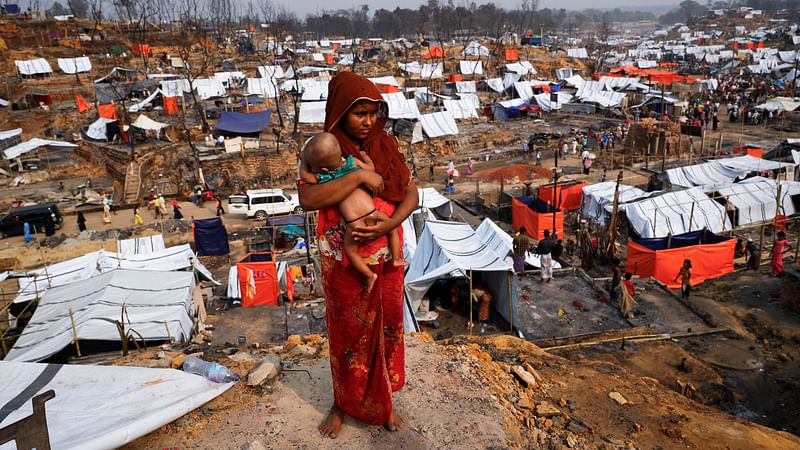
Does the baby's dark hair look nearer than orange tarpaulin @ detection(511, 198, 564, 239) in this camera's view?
Yes

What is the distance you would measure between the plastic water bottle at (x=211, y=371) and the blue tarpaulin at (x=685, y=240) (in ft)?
35.5

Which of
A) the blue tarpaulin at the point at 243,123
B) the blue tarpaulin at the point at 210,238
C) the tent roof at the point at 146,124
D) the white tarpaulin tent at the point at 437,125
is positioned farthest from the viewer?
the white tarpaulin tent at the point at 437,125

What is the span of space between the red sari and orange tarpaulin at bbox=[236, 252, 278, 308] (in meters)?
7.92

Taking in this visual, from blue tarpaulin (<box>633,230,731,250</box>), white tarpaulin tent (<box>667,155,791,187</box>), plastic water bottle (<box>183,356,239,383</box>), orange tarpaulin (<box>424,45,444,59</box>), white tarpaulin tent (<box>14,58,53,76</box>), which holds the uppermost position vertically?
orange tarpaulin (<box>424,45,444,59</box>)

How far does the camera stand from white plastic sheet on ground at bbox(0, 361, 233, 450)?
3215 mm

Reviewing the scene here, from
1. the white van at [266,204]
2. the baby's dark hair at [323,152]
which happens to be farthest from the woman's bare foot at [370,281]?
the white van at [266,204]

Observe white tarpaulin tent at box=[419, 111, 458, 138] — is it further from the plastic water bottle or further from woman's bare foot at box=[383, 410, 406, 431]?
woman's bare foot at box=[383, 410, 406, 431]

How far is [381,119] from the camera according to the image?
332cm

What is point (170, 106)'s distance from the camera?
29812mm

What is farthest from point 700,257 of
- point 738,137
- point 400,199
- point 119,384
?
point 738,137

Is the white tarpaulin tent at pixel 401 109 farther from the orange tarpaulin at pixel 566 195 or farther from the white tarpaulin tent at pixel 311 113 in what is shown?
the orange tarpaulin at pixel 566 195

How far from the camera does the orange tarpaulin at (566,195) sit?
17422 millimetres

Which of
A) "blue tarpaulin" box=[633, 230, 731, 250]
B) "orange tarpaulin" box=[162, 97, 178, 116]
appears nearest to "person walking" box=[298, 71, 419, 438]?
"blue tarpaulin" box=[633, 230, 731, 250]

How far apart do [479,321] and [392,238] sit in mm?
6901
